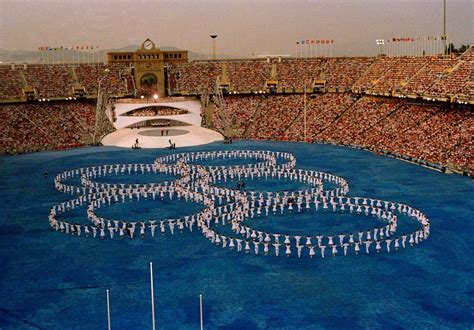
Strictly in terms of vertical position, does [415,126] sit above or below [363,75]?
below

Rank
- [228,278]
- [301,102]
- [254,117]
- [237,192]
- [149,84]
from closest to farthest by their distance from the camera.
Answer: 1. [228,278]
2. [237,192]
3. [254,117]
4. [301,102]
5. [149,84]

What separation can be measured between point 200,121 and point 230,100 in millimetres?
8263

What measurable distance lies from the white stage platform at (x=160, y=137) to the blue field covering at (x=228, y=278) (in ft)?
120

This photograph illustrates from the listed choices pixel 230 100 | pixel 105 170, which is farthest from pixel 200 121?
pixel 105 170

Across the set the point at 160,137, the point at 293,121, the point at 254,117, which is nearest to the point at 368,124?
the point at 293,121

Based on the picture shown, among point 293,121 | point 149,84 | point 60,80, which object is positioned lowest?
point 293,121

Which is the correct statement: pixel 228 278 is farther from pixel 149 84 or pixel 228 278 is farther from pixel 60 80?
→ pixel 60 80

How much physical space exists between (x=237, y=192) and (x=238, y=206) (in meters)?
4.95

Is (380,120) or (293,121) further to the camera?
(293,121)

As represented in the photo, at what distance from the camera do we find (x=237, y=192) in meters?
52.4

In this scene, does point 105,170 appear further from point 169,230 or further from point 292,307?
point 292,307

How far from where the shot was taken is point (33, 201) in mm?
54219

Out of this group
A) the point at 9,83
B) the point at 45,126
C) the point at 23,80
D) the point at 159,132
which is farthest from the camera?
the point at 23,80

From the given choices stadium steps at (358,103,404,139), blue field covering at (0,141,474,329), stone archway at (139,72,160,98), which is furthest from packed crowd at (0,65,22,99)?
stadium steps at (358,103,404,139)
